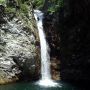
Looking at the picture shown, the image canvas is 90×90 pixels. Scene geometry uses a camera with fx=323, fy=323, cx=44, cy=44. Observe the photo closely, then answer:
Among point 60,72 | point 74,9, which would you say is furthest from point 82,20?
point 60,72

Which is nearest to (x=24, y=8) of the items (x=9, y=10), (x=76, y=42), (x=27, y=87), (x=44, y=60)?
(x=9, y=10)

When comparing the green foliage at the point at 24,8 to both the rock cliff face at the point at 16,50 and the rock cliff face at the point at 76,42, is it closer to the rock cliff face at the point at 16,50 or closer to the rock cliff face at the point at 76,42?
the rock cliff face at the point at 16,50

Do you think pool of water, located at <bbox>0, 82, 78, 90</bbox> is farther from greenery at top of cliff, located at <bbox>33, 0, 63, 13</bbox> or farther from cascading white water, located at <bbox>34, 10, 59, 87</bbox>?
greenery at top of cliff, located at <bbox>33, 0, 63, 13</bbox>

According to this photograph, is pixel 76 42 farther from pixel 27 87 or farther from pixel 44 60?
pixel 27 87

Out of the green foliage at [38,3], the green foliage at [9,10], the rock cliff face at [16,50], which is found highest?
the green foliage at [38,3]

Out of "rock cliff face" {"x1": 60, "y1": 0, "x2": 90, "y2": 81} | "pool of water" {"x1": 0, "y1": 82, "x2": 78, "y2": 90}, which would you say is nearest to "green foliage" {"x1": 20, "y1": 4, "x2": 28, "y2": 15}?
"rock cliff face" {"x1": 60, "y1": 0, "x2": 90, "y2": 81}

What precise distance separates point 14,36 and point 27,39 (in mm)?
1257

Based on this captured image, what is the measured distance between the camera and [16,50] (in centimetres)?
2720

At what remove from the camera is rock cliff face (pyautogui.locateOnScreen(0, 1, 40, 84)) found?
26.4 m

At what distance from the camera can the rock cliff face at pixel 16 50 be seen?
26391 mm

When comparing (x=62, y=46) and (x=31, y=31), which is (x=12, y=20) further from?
(x=62, y=46)

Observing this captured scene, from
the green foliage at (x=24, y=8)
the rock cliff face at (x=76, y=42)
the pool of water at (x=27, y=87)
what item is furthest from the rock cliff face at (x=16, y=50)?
the rock cliff face at (x=76, y=42)

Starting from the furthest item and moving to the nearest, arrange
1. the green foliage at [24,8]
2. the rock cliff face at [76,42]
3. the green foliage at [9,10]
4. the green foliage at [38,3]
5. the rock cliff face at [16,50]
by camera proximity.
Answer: the green foliage at [38,3]
the green foliage at [24,8]
the rock cliff face at [76,42]
the green foliage at [9,10]
the rock cliff face at [16,50]

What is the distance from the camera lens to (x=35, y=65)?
1107 inches
